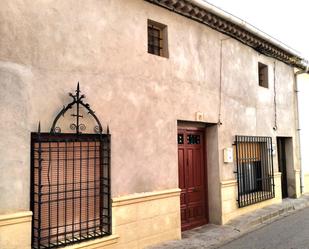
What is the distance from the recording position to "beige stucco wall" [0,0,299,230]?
507cm

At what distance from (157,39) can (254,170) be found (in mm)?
5281

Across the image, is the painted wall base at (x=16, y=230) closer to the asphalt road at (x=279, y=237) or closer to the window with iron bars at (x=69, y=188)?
the window with iron bars at (x=69, y=188)

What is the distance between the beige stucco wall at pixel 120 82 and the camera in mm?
5074

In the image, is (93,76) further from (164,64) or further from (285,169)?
(285,169)

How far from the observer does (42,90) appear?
17.6ft

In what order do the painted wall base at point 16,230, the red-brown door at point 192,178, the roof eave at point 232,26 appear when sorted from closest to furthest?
the painted wall base at point 16,230, the roof eave at point 232,26, the red-brown door at point 192,178

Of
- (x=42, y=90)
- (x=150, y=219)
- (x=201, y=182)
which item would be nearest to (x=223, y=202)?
(x=201, y=182)

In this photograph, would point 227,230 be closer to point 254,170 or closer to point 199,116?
point 199,116

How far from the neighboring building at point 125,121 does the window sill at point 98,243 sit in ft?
0.07

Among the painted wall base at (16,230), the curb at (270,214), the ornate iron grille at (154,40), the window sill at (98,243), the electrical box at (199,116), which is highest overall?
the ornate iron grille at (154,40)

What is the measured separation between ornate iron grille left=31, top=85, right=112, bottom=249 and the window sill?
8 cm

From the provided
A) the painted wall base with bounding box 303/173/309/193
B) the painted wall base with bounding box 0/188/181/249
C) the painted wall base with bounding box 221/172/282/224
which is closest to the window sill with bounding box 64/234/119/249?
the painted wall base with bounding box 0/188/181/249

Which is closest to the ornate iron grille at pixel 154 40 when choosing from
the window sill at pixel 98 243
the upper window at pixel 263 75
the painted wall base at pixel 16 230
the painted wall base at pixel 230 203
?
the painted wall base at pixel 230 203

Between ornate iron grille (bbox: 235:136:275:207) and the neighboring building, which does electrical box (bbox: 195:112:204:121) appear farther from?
ornate iron grille (bbox: 235:136:275:207)
